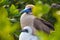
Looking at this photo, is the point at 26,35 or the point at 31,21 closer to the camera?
the point at 26,35

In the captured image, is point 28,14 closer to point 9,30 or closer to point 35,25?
point 35,25

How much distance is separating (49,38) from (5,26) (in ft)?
0.42

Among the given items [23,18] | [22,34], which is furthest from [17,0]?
[22,34]

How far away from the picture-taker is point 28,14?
9.32ft

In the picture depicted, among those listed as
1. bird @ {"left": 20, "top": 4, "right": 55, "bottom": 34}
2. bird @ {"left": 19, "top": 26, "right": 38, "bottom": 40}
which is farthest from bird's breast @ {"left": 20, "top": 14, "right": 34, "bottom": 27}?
bird @ {"left": 19, "top": 26, "right": 38, "bottom": 40}

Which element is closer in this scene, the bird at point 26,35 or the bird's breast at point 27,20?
the bird at point 26,35

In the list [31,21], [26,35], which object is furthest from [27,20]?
[26,35]

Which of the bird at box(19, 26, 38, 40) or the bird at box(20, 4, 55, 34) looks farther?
the bird at box(20, 4, 55, 34)

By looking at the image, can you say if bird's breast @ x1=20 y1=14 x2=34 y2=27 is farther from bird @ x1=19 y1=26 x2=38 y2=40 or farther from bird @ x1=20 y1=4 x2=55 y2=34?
bird @ x1=19 y1=26 x2=38 y2=40

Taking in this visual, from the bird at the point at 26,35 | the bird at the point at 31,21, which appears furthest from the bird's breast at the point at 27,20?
the bird at the point at 26,35

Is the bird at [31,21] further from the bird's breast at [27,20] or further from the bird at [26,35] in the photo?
the bird at [26,35]

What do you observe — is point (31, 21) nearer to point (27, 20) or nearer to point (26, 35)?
point (27, 20)

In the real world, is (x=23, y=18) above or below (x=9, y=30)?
below

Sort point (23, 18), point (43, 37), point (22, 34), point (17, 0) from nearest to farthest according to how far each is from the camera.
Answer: point (43, 37), point (22, 34), point (17, 0), point (23, 18)
